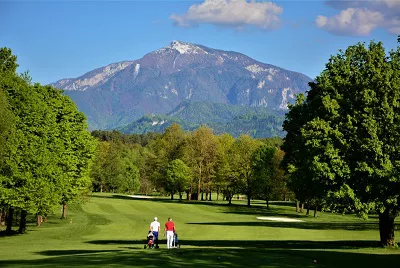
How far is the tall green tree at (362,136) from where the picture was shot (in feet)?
114

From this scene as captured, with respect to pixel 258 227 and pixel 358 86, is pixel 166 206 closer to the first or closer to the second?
pixel 258 227

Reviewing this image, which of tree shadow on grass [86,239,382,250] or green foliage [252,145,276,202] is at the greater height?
green foliage [252,145,276,202]

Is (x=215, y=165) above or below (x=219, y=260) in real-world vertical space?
above

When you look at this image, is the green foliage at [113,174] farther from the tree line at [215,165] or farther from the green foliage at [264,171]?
the green foliage at [264,171]

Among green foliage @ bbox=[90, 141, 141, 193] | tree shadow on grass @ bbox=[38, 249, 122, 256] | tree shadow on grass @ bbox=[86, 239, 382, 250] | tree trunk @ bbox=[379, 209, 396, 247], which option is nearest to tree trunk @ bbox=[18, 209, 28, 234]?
tree shadow on grass @ bbox=[86, 239, 382, 250]

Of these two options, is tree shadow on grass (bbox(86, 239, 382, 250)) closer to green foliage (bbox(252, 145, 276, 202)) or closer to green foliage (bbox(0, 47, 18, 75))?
green foliage (bbox(0, 47, 18, 75))

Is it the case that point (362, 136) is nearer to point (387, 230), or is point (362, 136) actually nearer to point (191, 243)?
point (387, 230)

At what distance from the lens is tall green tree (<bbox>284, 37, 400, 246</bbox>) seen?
34.7 metres

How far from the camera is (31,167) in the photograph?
161ft

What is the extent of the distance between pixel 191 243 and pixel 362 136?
16242mm

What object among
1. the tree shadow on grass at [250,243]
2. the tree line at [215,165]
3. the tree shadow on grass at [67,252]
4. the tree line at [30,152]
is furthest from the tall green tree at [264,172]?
the tree shadow on grass at [67,252]

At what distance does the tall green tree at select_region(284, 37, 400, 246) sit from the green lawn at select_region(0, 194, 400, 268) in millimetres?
3839

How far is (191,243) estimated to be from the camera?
43.0 metres

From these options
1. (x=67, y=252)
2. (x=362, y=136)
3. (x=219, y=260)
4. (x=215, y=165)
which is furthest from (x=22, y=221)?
(x=215, y=165)
